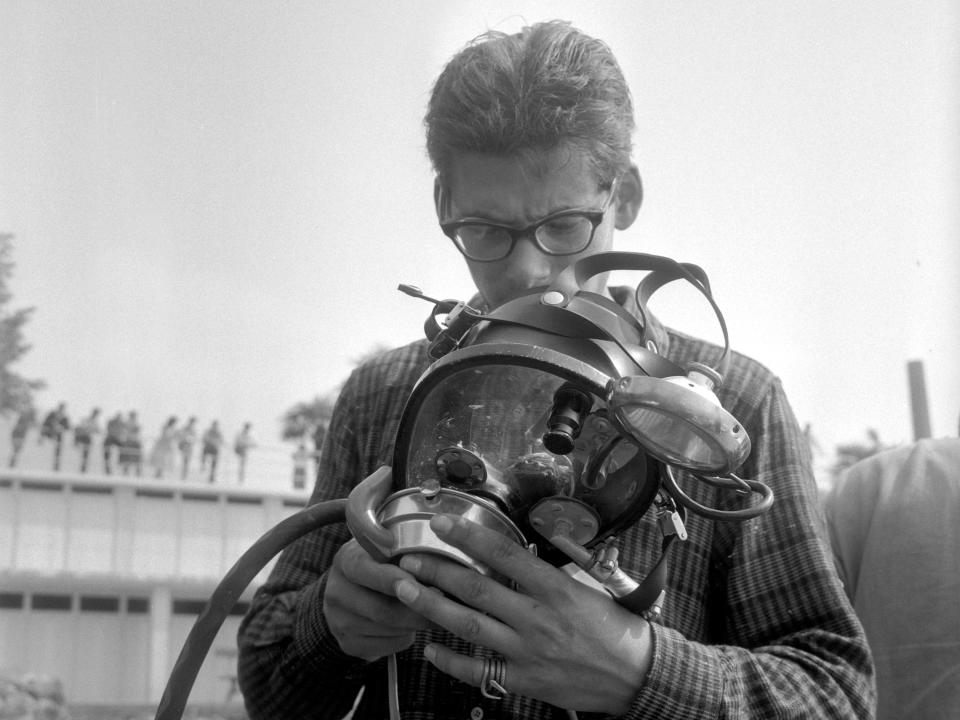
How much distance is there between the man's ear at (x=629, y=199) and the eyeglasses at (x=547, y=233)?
114 mm

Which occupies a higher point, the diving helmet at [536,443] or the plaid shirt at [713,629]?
the diving helmet at [536,443]

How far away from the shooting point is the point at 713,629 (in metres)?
1.09

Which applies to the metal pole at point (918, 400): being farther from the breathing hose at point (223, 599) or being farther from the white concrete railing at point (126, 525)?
the white concrete railing at point (126, 525)

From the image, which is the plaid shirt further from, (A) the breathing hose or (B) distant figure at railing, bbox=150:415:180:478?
(B) distant figure at railing, bbox=150:415:180:478

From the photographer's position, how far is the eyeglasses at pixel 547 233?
3.52 ft

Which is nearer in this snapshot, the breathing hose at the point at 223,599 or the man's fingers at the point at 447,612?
the man's fingers at the point at 447,612

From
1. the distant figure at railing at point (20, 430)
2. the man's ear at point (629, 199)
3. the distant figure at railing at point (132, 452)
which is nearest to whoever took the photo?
the man's ear at point (629, 199)

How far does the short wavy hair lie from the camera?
3.68 ft

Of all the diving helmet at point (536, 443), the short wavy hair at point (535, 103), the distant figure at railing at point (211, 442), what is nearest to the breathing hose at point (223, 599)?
the diving helmet at point (536, 443)

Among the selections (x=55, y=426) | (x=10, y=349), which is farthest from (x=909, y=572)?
(x=55, y=426)

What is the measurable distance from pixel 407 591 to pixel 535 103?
0.59 meters

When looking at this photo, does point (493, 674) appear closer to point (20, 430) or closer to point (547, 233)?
point (547, 233)

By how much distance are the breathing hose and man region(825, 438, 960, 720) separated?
93cm

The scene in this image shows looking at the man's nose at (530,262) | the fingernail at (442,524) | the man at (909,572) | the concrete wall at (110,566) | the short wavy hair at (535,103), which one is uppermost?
the short wavy hair at (535,103)
